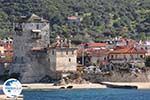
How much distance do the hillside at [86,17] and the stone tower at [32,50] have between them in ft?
151

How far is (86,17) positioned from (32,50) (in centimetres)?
7896

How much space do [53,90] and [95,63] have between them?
21584 millimetres

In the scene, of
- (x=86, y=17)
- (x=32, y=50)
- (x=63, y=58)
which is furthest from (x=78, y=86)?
(x=86, y=17)

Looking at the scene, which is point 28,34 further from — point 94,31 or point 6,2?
point 6,2

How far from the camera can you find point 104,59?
113188 mm

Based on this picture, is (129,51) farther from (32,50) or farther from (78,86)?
(78,86)

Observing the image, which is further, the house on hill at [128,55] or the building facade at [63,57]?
the house on hill at [128,55]

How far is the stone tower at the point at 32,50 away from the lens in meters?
101

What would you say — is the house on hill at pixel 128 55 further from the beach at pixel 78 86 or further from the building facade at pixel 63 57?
the building facade at pixel 63 57

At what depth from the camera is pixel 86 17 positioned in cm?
17938

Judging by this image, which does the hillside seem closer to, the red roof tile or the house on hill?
the red roof tile

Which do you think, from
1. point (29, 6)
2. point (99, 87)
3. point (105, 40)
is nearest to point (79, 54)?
point (99, 87)

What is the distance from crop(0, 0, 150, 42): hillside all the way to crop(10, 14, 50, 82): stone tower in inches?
1812

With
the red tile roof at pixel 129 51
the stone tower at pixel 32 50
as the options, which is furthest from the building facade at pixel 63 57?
the red tile roof at pixel 129 51
